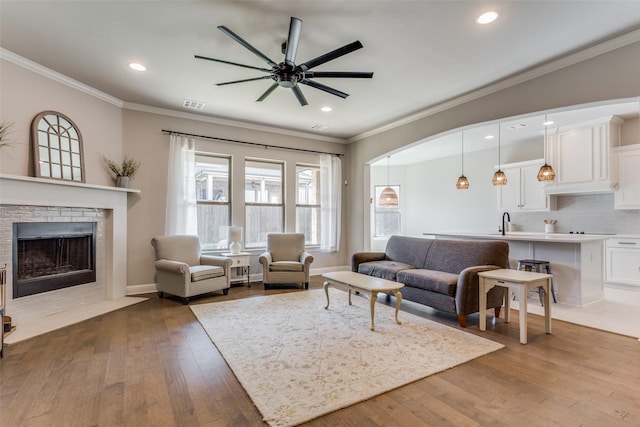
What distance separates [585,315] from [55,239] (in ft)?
22.5

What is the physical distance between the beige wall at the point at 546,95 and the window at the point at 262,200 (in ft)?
7.03

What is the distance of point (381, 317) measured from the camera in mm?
3686

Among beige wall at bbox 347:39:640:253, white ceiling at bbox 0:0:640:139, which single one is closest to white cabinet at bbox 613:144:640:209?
beige wall at bbox 347:39:640:253

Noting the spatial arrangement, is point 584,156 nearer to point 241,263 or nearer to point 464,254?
point 464,254

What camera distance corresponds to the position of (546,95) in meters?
3.56

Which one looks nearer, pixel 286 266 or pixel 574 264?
pixel 574 264

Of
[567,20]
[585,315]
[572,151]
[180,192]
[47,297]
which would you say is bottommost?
[585,315]

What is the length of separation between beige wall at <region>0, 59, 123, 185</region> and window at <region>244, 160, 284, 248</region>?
223 cm

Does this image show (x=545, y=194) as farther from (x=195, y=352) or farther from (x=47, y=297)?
(x=47, y=297)

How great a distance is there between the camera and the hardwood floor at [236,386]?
1.84 metres

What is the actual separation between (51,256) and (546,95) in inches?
254

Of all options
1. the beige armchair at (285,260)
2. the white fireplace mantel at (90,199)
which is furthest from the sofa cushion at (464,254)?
the white fireplace mantel at (90,199)

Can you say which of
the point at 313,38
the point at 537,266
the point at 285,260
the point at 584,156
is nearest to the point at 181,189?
the point at 285,260

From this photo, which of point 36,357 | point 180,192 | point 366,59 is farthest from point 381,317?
point 180,192
